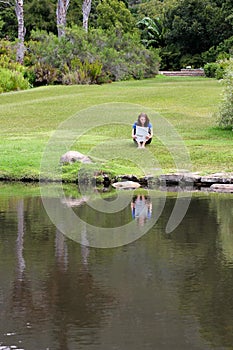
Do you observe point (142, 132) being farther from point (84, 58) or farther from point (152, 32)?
point (152, 32)

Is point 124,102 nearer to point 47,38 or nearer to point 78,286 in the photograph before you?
point 47,38

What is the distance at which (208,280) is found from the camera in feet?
35.5

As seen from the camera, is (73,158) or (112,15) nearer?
(73,158)

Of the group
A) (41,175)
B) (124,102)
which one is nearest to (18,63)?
(124,102)

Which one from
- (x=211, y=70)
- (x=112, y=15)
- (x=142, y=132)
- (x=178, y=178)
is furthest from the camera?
(x=112, y=15)

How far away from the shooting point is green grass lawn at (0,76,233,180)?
2245 centimetres

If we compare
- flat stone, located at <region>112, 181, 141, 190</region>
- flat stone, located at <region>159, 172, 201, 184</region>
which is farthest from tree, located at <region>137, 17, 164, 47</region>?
flat stone, located at <region>112, 181, 141, 190</region>

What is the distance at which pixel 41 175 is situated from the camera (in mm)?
21516

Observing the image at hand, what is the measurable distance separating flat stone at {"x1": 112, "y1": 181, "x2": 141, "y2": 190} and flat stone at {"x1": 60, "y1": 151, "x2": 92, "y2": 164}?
1.86 metres

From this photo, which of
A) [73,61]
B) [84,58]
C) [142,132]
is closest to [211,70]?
[84,58]

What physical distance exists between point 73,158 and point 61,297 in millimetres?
12213

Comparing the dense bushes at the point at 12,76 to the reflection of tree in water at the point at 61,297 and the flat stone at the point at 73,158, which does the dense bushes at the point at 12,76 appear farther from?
the reflection of tree in water at the point at 61,297

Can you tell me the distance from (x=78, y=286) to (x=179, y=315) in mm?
1682

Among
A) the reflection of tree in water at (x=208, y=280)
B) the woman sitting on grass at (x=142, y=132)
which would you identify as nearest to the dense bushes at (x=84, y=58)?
the woman sitting on grass at (x=142, y=132)
